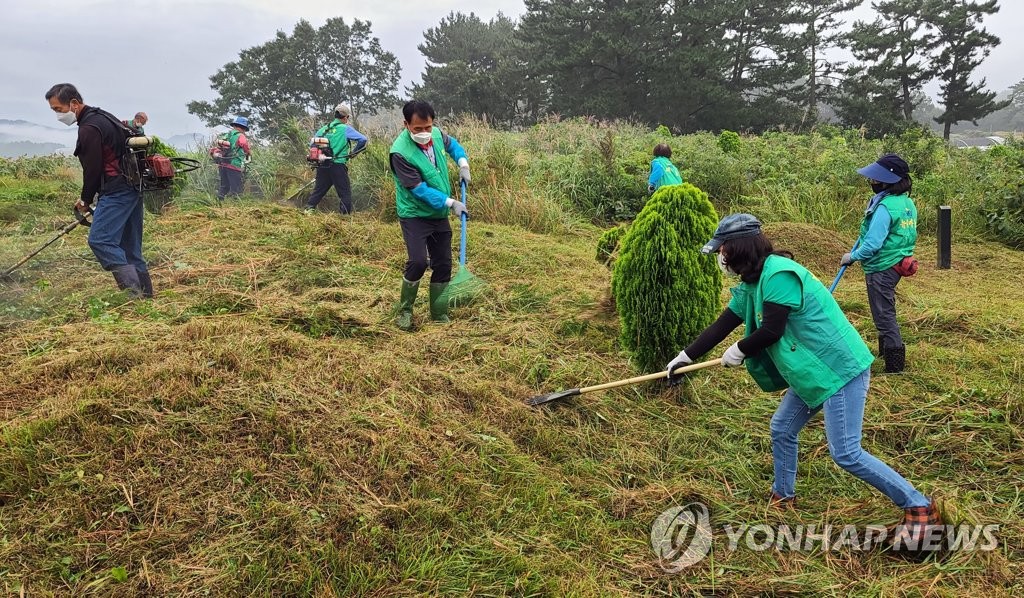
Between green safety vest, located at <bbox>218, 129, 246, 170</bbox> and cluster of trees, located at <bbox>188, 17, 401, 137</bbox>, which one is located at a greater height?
cluster of trees, located at <bbox>188, 17, 401, 137</bbox>

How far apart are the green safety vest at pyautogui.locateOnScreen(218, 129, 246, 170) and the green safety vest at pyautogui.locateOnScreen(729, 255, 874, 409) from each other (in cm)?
950

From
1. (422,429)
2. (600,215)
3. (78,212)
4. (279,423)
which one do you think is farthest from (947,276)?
(78,212)

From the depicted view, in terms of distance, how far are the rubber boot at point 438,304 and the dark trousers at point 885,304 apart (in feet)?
10.0

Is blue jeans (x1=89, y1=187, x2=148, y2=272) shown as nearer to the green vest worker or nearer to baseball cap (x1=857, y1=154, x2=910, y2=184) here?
the green vest worker

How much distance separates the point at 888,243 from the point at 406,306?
3.43m

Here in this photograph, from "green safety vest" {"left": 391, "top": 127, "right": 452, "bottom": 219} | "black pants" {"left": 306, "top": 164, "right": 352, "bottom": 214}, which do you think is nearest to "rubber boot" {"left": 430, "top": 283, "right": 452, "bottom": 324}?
"green safety vest" {"left": 391, "top": 127, "right": 452, "bottom": 219}

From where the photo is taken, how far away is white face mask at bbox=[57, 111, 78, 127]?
4449 mm

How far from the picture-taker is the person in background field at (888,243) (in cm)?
377

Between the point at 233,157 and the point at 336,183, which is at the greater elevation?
the point at 233,157

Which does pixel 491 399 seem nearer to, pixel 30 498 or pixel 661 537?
pixel 661 537

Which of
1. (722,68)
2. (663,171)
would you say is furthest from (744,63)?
(663,171)

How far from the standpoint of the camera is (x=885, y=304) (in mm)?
3928

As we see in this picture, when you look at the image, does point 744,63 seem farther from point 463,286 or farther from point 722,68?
point 463,286

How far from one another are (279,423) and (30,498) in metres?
0.94
